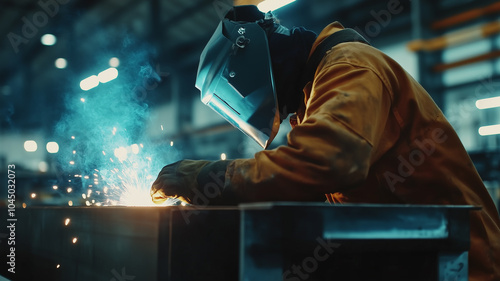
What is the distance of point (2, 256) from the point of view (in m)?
2.00

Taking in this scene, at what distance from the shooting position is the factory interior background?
241 cm

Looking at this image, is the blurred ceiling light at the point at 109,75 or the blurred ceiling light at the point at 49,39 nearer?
the blurred ceiling light at the point at 109,75

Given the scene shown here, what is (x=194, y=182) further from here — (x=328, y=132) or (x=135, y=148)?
(x=135, y=148)

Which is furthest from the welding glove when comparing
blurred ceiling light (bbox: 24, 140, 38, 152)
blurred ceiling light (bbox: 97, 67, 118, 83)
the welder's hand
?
blurred ceiling light (bbox: 24, 140, 38, 152)

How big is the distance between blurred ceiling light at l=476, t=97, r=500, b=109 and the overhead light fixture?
295mm

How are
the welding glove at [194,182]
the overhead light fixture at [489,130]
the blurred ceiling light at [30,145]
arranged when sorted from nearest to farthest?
the welding glove at [194,182]
the overhead light fixture at [489,130]
the blurred ceiling light at [30,145]

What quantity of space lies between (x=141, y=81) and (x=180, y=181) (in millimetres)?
2090

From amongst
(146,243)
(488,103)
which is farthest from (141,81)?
(488,103)

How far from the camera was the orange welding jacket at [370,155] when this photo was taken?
1.07 m

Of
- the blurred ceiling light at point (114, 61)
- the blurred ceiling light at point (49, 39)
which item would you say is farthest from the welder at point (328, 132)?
the blurred ceiling light at point (49, 39)

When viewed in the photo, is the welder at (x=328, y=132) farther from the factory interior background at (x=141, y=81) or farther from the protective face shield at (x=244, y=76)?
the factory interior background at (x=141, y=81)

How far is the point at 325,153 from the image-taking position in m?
1.05

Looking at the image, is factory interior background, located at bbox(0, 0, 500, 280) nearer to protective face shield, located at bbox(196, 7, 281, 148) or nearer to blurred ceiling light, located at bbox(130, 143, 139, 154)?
blurred ceiling light, located at bbox(130, 143, 139, 154)

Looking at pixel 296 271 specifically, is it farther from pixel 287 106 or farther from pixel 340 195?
→ pixel 287 106
